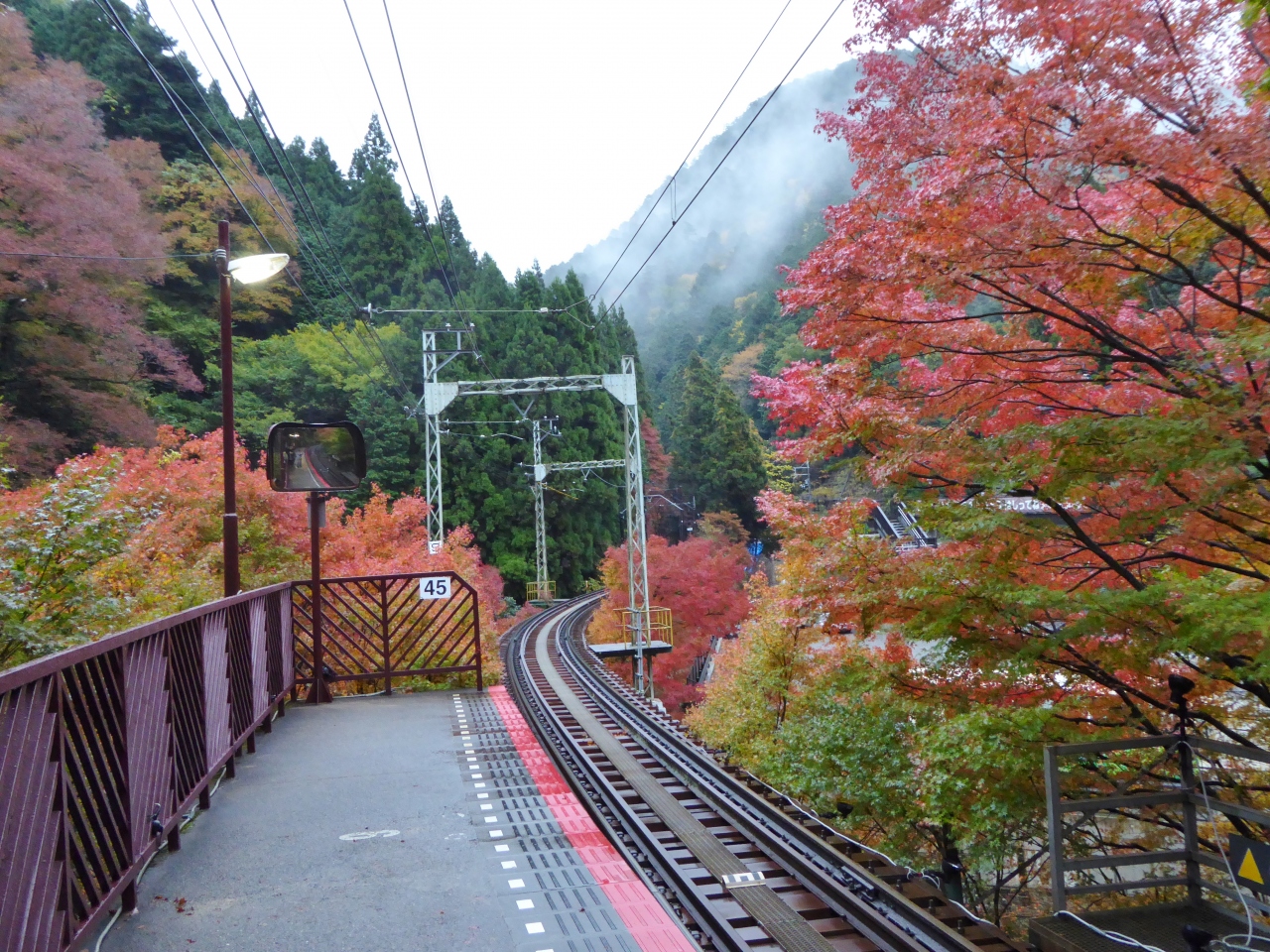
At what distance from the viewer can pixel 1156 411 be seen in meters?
4.67

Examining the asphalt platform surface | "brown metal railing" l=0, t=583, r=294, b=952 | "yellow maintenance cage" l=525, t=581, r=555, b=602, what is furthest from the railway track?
"yellow maintenance cage" l=525, t=581, r=555, b=602

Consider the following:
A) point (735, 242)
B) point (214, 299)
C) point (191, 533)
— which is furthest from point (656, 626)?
point (735, 242)

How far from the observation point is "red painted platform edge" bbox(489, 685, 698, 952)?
3523 millimetres

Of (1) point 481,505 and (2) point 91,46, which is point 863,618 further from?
(2) point 91,46

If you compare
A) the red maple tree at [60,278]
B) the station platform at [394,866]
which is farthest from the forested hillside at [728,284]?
the red maple tree at [60,278]

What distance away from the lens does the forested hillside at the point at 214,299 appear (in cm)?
1798

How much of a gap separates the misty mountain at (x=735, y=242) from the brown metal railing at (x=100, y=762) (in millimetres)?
56980

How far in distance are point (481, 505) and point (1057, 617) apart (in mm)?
31853

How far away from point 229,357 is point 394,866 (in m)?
5.45

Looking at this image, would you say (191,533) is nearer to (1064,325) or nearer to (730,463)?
(1064,325)

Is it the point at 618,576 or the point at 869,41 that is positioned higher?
the point at 869,41

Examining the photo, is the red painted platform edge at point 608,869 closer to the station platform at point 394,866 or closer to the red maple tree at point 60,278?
the station platform at point 394,866

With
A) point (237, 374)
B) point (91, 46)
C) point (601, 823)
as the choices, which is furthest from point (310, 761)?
point (91, 46)

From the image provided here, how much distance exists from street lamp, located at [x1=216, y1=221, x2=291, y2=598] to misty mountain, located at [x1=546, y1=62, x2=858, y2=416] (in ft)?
178
